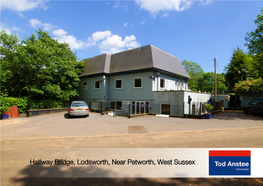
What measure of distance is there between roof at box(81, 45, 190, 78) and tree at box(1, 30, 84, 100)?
4212 millimetres

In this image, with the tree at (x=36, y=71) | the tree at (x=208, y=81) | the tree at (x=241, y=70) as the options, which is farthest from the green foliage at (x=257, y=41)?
the tree at (x=208, y=81)

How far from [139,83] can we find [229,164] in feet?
52.0

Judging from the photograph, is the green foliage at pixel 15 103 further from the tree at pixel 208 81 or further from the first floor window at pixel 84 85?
the tree at pixel 208 81

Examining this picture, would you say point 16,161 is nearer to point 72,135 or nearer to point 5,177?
point 5,177

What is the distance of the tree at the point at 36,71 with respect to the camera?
1709 centimetres

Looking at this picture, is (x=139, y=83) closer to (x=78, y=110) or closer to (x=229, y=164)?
(x=78, y=110)

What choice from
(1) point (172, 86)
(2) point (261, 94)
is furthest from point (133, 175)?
(2) point (261, 94)

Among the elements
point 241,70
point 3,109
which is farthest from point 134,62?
point 241,70

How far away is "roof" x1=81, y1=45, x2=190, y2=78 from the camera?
1923 cm

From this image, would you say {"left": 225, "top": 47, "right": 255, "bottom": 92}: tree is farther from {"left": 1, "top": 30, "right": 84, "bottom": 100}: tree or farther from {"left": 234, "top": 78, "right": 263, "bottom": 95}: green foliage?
{"left": 1, "top": 30, "right": 84, "bottom": 100}: tree

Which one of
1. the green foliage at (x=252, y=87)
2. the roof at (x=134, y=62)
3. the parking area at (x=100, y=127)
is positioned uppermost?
the roof at (x=134, y=62)

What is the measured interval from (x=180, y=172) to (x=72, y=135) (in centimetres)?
661

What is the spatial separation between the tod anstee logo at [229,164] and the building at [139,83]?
10.7m

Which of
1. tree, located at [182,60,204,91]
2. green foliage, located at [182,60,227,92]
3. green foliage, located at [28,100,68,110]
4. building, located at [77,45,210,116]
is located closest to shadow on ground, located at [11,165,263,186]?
building, located at [77,45,210,116]
